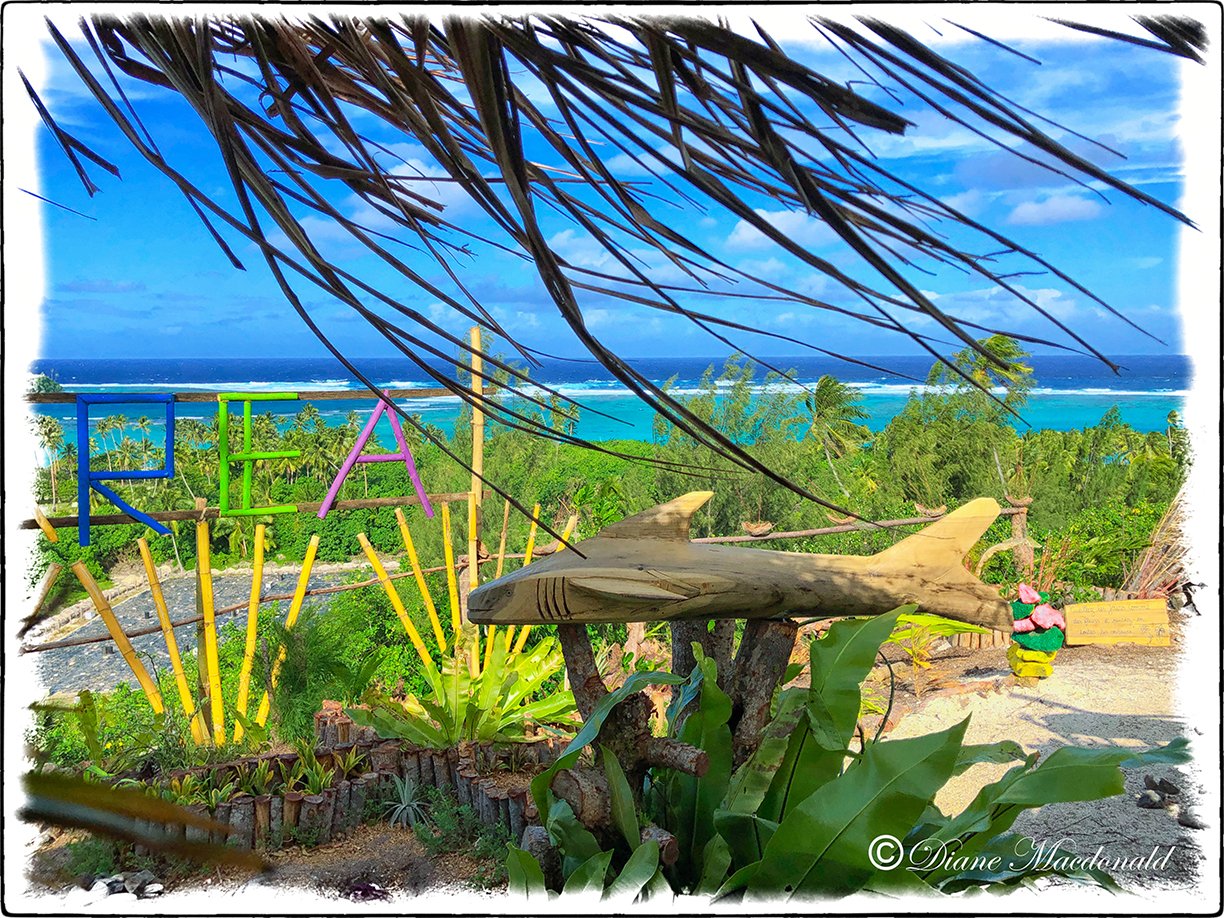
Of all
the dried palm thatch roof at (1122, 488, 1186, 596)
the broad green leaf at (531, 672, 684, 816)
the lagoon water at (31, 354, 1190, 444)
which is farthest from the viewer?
the dried palm thatch roof at (1122, 488, 1186, 596)

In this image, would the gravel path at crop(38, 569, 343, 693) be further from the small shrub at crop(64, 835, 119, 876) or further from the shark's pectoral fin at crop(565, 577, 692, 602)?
the shark's pectoral fin at crop(565, 577, 692, 602)

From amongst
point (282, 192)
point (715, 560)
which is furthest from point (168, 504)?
point (282, 192)

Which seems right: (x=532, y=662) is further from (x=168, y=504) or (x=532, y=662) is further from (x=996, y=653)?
(x=168, y=504)

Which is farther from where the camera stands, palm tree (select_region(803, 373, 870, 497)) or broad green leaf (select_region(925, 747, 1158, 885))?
palm tree (select_region(803, 373, 870, 497))

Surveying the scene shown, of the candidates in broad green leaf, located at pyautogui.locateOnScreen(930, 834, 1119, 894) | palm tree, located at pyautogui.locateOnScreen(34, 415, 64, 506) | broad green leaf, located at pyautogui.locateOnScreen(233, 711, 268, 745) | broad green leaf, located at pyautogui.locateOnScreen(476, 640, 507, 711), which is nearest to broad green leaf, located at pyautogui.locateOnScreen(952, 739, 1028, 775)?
broad green leaf, located at pyautogui.locateOnScreen(930, 834, 1119, 894)

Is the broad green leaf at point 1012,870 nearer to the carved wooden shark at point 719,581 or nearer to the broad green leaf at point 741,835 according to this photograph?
the broad green leaf at point 741,835

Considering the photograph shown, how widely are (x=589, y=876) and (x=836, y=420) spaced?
16.8 feet

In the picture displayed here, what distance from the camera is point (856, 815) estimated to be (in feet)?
5.45

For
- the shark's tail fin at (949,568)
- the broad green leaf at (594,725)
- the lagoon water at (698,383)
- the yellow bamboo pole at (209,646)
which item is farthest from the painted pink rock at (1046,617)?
the yellow bamboo pole at (209,646)

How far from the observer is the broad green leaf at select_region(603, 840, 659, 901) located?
171cm

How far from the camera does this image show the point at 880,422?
6.99 metres

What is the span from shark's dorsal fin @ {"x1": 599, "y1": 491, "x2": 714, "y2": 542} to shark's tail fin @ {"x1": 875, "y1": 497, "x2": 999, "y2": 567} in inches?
15.9

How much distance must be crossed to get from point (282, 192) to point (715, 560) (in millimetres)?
1433

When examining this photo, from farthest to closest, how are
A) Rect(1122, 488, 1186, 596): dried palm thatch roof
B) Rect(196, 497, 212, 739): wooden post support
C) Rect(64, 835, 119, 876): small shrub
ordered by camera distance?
1. Rect(1122, 488, 1186, 596): dried palm thatch roof
2. Rect(196, 497, 212, 739): wooden post support
3. Rect(64, 835, 119, 876): small shrub
